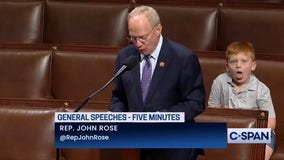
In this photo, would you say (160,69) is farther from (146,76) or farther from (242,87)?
(242,87)

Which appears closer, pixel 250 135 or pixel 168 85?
pixel 250 135

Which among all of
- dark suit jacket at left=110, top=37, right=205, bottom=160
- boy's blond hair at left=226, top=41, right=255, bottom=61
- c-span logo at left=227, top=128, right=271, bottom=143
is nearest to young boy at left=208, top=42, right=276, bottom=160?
boy's blond hair at left=226, top=41, right=255, bottom=61

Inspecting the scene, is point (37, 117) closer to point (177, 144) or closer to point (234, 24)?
point (177, 144)

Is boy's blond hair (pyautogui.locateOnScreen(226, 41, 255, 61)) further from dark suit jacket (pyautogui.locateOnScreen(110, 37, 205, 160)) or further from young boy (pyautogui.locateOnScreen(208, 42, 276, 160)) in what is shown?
dark suit jacket (pyautogui.locateOnScreen(110, 37, 205, 160))

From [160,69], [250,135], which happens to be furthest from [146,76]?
[250,135]

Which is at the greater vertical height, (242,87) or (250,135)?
(242,87)

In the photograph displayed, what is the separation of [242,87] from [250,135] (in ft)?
1.05

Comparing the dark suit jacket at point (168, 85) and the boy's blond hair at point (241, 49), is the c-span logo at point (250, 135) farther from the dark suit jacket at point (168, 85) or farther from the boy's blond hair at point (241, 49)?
the boy's blond hair at point (241, 49)

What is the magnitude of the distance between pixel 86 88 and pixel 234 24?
0.26 meters

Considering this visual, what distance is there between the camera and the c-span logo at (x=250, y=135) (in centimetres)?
49

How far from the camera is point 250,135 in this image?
50 cm

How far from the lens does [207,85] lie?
88 cm

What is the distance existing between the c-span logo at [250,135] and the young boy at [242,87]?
29cm

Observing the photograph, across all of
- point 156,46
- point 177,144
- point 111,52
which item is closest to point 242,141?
point 177,144
